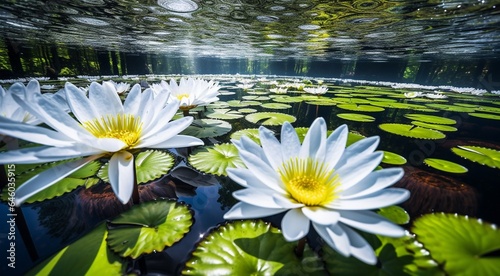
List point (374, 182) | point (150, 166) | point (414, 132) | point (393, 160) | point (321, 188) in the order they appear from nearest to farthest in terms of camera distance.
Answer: point (374, 182)
point (321, 188)
point (150, 166)
point (393, 160)
point (414, 132)

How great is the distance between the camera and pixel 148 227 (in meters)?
0.85

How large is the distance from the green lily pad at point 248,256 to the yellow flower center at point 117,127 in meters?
0.57

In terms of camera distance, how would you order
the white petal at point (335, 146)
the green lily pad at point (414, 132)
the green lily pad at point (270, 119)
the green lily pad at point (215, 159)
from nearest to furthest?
the white petal at point (335, 146)
the green lily pad at point (215, 159)
the green lily pad at point (414, 132)
the green lily pad at point (270, 119)

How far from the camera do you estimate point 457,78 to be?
82.6ft

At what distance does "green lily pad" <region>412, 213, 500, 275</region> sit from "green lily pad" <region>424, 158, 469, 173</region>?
67 cm

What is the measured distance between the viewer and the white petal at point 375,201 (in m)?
0.57

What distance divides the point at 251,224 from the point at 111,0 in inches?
252

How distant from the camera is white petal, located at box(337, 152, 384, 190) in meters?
0.73

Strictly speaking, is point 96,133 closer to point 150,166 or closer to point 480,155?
point 150,166

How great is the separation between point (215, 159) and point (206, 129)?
0.72 metres

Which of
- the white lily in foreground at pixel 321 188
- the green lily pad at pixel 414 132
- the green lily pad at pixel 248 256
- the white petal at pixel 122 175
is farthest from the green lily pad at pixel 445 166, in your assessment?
the white petal at pixel 122 175

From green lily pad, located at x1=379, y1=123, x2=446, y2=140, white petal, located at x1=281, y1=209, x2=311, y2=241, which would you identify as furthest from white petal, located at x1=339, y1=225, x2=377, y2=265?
green lily pad, located at x1=379, y1=123, x2=446, y2=140

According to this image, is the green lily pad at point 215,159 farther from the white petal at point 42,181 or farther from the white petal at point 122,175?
the white petal at point 42,181

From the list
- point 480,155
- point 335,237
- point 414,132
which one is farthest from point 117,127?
point 414,132
